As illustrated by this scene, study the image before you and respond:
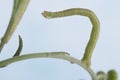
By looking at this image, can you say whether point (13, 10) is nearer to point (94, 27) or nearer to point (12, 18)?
point (12, 18)

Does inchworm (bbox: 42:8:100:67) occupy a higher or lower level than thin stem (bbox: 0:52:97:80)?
higher

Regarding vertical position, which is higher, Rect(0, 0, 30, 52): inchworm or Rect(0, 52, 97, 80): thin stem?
Rect(0, 0, 30, 52): inchworm

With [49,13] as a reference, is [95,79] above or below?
below

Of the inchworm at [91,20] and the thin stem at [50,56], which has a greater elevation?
the inchworm at [91,20]

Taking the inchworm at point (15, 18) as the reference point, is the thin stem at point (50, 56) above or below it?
below

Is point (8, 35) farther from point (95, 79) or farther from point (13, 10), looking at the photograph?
point (95, 79)

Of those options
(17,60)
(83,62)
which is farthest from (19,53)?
(83,62)

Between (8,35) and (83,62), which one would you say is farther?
(83,62)
